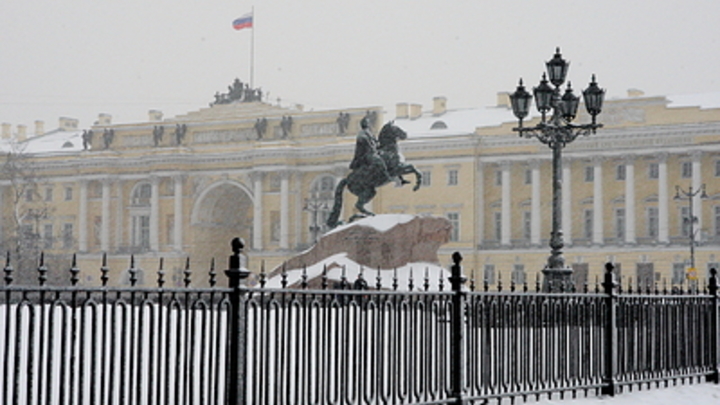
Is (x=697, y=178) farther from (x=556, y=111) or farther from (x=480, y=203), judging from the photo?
(x=556, y=111)

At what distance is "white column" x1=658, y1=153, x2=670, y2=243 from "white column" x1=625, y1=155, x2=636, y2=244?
134 centimetres

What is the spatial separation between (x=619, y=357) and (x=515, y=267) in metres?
51.9

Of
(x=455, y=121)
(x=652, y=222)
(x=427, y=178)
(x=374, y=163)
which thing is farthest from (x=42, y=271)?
(x=455, y=121)

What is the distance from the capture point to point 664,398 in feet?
36.4

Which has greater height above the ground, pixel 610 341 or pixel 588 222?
pixel 588 222

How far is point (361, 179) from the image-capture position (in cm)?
2470

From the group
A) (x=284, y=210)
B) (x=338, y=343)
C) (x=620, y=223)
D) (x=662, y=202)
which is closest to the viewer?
(x=338, y=343)

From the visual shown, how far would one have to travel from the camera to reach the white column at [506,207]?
62.8 m

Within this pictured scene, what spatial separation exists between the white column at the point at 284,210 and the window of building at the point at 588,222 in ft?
52.0

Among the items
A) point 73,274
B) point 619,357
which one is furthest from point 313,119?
point 73,274

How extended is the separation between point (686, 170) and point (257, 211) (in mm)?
23032

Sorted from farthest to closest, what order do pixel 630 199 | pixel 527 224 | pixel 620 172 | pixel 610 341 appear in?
pixel 527 224, pixel 620 172, pixel 630 199, pixel 610 341

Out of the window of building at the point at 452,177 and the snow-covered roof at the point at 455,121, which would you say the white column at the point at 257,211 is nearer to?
the snow-covered roof at the point at 455,121

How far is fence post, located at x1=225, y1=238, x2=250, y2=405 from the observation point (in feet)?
23.1
